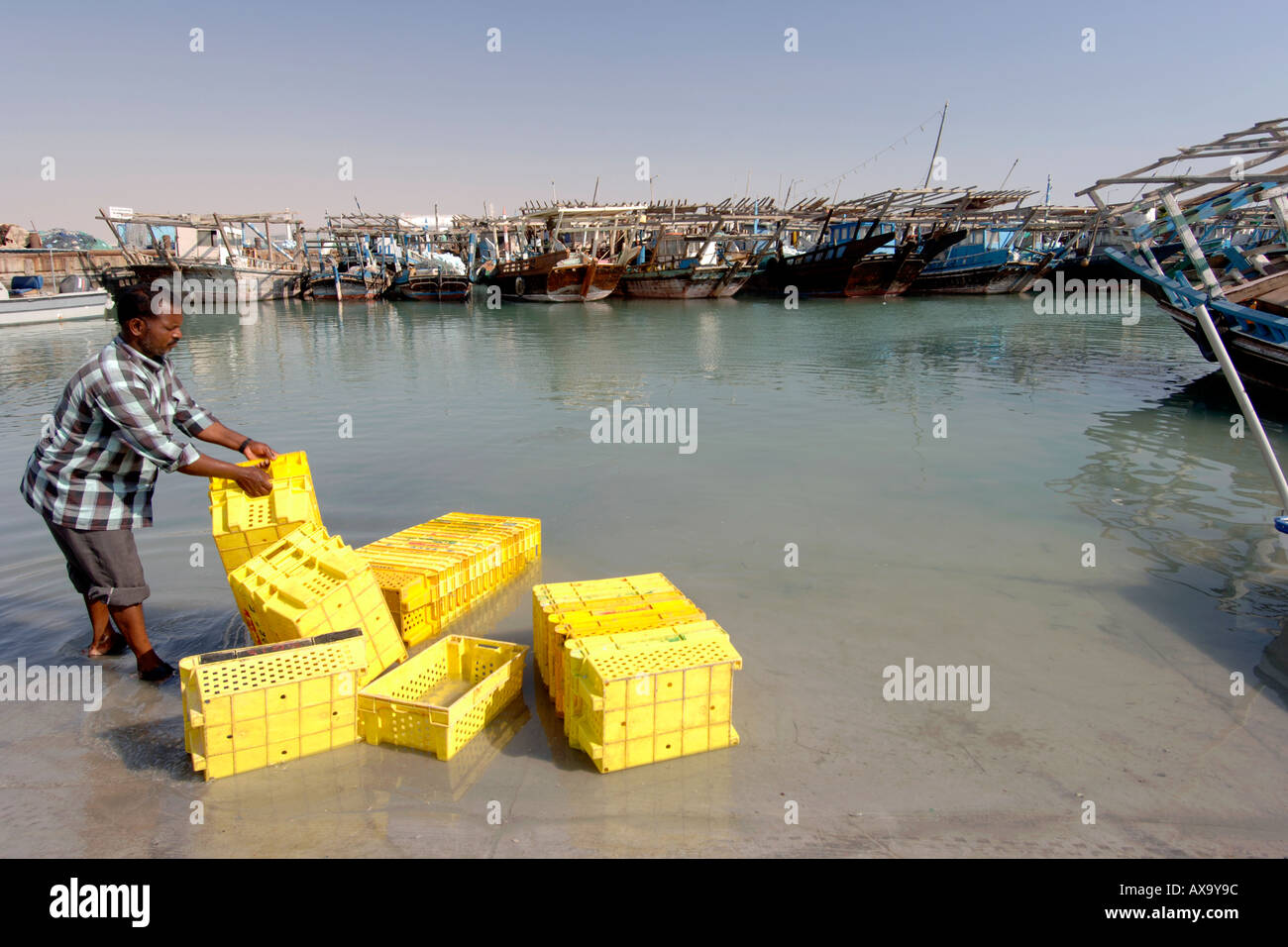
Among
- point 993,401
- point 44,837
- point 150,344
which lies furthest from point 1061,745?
point 993,401

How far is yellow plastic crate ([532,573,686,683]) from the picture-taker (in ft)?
13.4

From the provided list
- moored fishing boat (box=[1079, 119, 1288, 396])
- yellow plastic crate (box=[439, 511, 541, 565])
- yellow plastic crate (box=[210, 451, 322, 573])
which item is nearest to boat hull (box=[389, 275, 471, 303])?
moored fishing boat (box=[1079, 119, 1288, 396])

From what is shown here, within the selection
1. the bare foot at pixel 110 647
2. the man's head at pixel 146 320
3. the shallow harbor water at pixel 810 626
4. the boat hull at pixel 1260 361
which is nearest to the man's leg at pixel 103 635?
the bare foot at pixel 110 647

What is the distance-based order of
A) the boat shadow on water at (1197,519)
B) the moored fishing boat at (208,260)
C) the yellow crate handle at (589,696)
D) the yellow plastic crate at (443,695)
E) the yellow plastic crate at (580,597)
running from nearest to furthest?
the yellow crate handle at (589,696) < the yellow plastic crate at (443,695) < the yellow plastic crate at (580,597) < the boat shadow on water at (1197,519) < the moored fishing boat at (208,260)

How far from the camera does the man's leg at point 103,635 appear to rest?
13.8 ft

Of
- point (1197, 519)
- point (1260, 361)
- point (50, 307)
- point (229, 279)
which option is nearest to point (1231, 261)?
point (1260, 361)

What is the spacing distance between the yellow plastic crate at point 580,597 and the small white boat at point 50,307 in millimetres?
32119

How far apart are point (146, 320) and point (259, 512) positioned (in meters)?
1.14

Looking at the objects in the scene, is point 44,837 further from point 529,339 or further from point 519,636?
point 529,339

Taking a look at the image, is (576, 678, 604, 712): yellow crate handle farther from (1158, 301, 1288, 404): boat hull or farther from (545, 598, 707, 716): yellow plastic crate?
(1158, 301, 1288, 404): boat hull

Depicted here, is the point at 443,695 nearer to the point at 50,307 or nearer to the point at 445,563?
the point at 445,563

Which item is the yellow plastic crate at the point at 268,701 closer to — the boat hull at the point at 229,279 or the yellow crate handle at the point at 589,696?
the yellow crate handle at the point at 589,696

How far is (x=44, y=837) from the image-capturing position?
3012 mm
